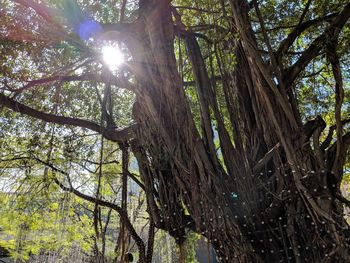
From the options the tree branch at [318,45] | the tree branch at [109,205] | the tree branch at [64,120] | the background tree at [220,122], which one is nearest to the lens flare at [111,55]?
the background tree at [220,122]

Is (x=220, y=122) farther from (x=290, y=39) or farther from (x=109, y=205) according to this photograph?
(x=109, y=205)

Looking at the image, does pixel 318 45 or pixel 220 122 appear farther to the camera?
pixel 318 45

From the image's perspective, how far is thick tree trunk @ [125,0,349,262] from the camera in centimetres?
184

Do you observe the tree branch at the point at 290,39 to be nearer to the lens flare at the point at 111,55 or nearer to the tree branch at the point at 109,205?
the lens flare at the point at 111,55

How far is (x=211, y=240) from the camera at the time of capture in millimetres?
2016

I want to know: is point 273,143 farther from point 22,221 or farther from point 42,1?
point 22,221

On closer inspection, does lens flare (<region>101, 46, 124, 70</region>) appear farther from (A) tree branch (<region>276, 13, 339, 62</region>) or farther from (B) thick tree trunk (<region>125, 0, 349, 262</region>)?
(A) tree branch (<region>276, 13, 339, 62</region>)

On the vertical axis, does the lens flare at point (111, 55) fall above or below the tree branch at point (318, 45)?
above

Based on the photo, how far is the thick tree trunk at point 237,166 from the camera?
184 cm

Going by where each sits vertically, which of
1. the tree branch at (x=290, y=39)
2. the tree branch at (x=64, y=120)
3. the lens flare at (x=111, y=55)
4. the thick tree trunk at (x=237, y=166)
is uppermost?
the lens flare at (x=111, y=55)

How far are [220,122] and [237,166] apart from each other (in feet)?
0.94

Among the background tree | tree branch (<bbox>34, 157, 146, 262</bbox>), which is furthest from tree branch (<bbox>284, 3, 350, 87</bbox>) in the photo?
tree branch (<bbox>34, 157, 146, 262</bbox>)

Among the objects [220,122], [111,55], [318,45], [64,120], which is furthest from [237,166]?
[111,55]

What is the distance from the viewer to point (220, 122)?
7.15ft
